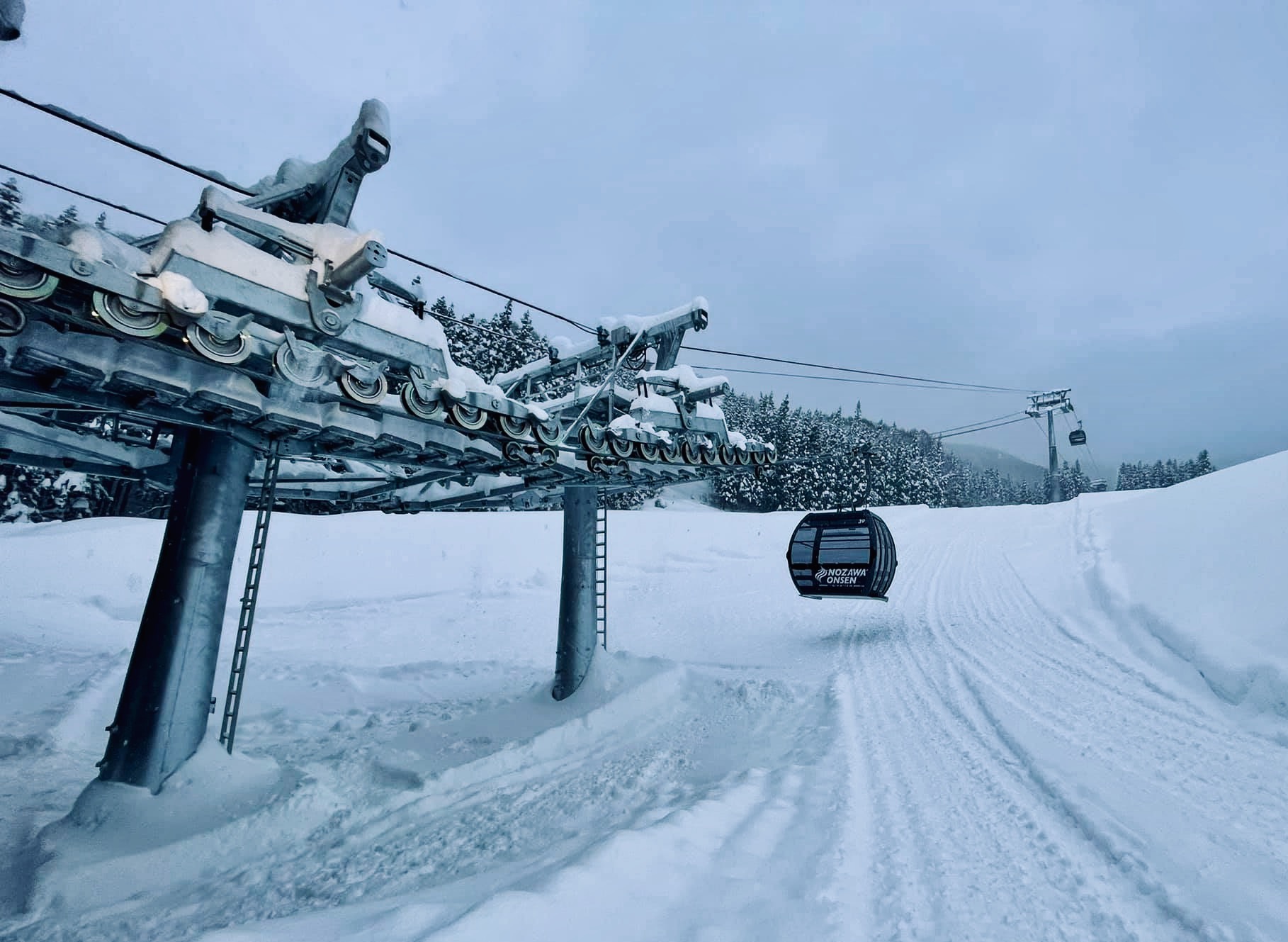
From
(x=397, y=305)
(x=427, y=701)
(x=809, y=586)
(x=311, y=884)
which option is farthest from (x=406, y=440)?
(x=809, y=586)

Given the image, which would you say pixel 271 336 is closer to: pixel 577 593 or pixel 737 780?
pixel 737 780

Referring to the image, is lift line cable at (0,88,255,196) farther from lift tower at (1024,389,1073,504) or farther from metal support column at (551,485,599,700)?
lift tower at (1024,389,1073,504)

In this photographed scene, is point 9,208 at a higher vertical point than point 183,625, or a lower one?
higher

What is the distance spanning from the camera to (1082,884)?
3.61m

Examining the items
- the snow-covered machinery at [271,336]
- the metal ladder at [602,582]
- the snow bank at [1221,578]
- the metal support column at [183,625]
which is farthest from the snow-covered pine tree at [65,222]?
the snow bank at [1221,578]

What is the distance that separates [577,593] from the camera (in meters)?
10.7

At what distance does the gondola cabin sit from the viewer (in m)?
14.2

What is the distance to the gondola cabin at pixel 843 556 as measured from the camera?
14.2 meters

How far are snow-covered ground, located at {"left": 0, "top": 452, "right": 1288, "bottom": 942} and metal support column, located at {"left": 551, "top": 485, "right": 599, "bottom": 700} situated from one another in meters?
0.43

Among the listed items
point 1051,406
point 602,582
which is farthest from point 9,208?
point 1051,406

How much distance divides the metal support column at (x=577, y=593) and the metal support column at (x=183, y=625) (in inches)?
197

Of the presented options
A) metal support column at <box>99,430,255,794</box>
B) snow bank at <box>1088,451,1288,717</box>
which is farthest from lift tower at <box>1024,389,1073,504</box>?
metal support column at <box>99,430,255,794</box>

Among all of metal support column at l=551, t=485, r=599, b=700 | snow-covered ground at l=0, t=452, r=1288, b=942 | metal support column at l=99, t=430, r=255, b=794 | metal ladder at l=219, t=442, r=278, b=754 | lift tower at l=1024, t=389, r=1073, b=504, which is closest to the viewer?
snow-covered ground at l=0, t=452, r=1288, b=942

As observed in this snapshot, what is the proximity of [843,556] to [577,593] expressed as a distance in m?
7.17
